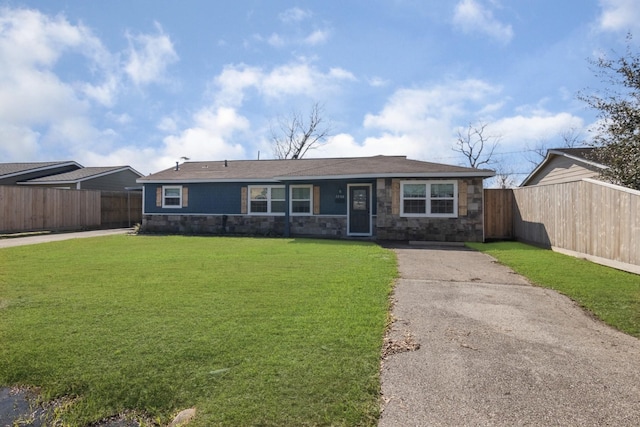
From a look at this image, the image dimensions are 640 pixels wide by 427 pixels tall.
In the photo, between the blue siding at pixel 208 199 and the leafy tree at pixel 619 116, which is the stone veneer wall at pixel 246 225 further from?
the leafy tree at pixel 619 116

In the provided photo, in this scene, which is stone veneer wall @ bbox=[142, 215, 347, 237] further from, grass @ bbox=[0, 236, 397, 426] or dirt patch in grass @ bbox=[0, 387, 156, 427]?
dirt patch in grass @ bbox=[0, 387, 156, 427]

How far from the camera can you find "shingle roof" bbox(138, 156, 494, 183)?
13156mm

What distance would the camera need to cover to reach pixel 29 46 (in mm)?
10742

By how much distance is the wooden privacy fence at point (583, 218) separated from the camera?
23.9 ft

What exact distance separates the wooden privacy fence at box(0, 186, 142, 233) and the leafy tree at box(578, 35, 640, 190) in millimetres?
21535

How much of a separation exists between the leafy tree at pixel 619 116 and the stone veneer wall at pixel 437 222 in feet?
12.7

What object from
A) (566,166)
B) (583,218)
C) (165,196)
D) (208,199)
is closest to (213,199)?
(208,199)

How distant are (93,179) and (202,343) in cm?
2536

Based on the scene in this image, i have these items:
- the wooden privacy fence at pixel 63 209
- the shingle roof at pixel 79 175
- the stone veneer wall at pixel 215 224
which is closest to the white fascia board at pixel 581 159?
the stone veneer wall at pixel 215 224

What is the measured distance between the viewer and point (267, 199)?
53.3ft

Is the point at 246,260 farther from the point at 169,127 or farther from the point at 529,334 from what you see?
the point at 169,127

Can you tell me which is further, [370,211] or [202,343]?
[370,211]

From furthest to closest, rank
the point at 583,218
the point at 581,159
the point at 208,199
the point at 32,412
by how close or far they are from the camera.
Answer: the point at 208,199, the point at 581,159, the point at 583,218, the point at 32,412

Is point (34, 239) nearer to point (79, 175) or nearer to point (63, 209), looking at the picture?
point (63, 209)
